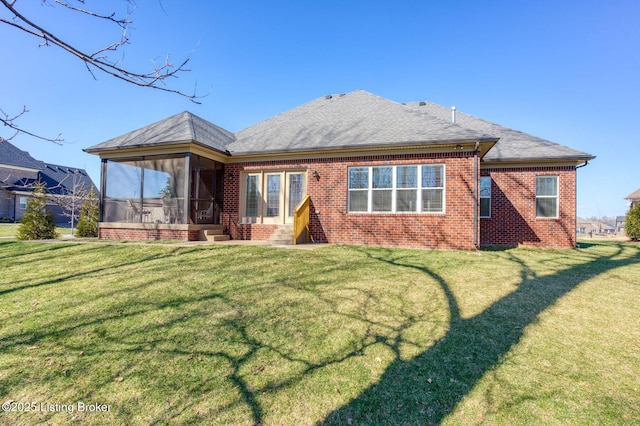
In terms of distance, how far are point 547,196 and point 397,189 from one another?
19.9 feet

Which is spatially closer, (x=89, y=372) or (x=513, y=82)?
(x=89, y=372)

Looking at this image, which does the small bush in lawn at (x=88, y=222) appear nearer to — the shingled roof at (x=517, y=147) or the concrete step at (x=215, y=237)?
the concrete step at (x=215, y=237)

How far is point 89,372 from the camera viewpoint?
345cm

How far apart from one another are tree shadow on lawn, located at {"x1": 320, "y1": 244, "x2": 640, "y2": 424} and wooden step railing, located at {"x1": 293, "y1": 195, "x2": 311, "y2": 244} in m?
5.21

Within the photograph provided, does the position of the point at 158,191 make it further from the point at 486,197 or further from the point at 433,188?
the point at 486,197

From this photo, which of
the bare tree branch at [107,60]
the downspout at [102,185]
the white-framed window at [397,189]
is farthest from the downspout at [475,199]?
the downspout at [102,185]

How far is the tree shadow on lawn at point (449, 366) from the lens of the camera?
2.79 meters

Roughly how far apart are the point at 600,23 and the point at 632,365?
1113 centimetres

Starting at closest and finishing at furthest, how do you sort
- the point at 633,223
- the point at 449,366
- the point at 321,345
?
the point at 449,366
the point at 321,345
the point at 633,223

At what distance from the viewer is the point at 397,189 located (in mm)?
10047

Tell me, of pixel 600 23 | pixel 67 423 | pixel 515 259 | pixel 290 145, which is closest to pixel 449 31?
pixel 600 23

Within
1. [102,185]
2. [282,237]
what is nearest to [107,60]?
[282,237]

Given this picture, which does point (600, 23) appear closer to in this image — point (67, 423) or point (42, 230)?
point (67, 423)

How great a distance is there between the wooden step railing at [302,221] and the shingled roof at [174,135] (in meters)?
3.62
